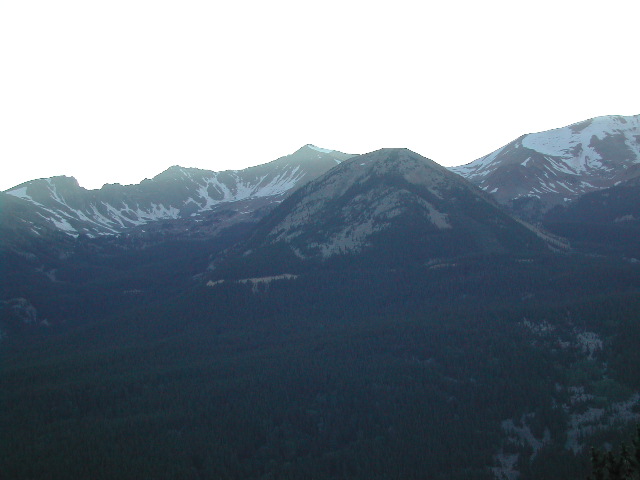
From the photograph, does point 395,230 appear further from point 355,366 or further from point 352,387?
point 352,387

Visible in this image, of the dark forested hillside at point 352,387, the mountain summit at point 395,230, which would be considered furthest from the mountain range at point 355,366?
the mountain summit at point 395,230

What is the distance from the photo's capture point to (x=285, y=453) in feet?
250

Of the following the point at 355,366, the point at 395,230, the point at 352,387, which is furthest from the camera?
the point at 395,230

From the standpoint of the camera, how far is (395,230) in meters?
176

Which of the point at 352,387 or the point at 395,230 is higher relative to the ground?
the point at 395,230

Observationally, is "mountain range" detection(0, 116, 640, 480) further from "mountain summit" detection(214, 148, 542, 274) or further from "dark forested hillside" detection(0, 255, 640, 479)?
"mountain summit" detection(214, 148, 542, 274)

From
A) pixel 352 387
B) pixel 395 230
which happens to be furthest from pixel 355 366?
pixel 395 230

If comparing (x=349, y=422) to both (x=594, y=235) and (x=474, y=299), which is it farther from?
(x=594, y=235)

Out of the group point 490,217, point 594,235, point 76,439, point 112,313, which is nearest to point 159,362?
point 76,439

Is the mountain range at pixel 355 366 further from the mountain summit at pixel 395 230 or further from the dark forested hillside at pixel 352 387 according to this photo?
the mountain summit at pixel 395 230

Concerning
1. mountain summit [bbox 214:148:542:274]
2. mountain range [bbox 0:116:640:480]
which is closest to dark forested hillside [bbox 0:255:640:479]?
mountain range [bbox 0:116:640:480]

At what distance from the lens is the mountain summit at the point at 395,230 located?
554 feet

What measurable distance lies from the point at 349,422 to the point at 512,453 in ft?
63.4

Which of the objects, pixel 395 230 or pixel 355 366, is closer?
pixel 355 366
